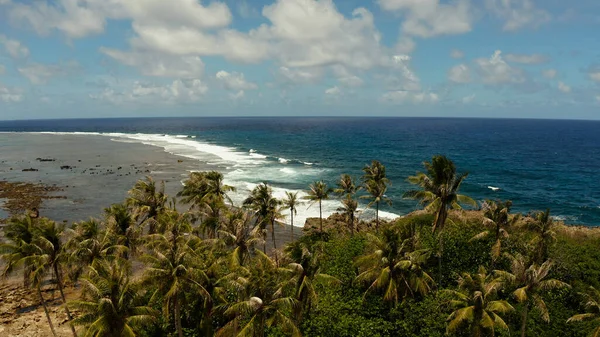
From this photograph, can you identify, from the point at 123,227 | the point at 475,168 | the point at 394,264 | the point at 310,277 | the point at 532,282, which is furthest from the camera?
the point at 475,168

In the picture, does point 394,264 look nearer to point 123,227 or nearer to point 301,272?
point 301,272

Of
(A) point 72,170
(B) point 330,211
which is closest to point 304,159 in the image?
(B) point 330,211

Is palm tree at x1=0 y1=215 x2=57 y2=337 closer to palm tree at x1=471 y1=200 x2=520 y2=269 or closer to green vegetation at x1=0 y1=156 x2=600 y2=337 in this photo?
green vegetation at x1=0 y1=156 x2=600 y2=337

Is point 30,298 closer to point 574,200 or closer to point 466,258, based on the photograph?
point 466,258

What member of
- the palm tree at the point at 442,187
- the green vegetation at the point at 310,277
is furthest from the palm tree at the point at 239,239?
the palm tree at the point at 442,187

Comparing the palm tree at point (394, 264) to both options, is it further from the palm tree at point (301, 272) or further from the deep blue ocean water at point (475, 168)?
the deep blue ocean water at point (475, 168)

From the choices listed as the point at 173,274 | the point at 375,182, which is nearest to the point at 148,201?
the point at 173,274
